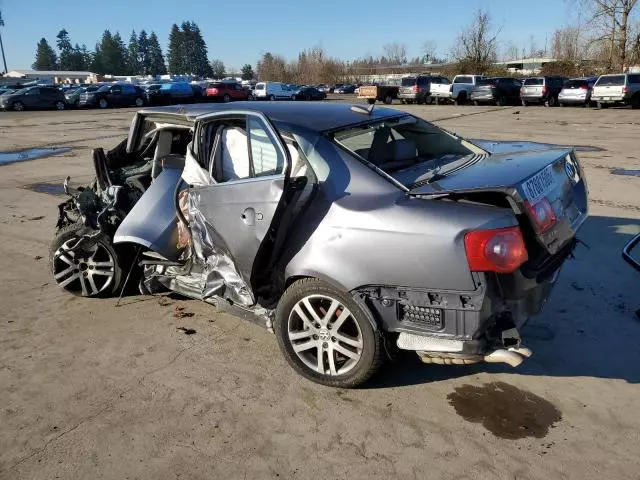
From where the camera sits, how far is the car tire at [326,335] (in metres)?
3.10

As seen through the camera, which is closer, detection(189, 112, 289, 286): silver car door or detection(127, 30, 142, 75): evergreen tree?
detection(189, 112, 289, 286): silver car door

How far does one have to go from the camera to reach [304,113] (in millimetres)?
3799

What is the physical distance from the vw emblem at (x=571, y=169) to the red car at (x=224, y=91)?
39.4m

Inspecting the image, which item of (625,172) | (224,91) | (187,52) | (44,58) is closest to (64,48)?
(44,58)

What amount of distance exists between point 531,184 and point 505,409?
51.9 inches

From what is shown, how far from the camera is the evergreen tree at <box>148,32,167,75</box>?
460ft

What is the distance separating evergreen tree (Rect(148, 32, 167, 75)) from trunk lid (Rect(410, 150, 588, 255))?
148871 millimetres

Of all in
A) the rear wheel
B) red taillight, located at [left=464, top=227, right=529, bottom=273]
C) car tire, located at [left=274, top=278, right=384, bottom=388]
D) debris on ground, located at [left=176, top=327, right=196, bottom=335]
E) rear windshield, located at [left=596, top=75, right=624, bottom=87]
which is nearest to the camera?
red taillight, located at [left=464, top=227, right=529, bottom=273]

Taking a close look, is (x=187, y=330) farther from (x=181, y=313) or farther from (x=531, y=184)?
(x=531, y=184)

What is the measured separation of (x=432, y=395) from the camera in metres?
3.24

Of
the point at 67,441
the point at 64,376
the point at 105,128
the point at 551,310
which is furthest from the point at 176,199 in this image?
the point at 105,128

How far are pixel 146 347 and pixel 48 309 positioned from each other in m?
1.29

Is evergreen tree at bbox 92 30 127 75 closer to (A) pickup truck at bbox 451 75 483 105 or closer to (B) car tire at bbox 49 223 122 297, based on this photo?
(A) pickup truck at bbox 451 75 483 105

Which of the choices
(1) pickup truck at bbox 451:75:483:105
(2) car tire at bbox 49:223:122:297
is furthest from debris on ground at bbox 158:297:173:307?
(1) pickup truck at bbox 451:75:483:105
